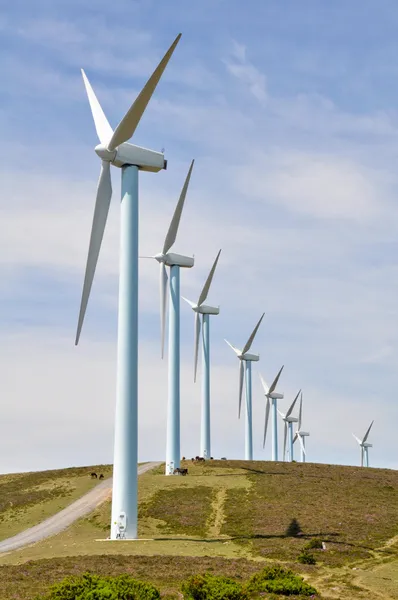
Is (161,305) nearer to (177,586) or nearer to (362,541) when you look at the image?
(362,541)

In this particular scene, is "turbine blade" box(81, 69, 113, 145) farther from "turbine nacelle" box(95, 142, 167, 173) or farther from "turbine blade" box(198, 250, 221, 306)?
"turbine blade" box(198, 250, 221, 306)

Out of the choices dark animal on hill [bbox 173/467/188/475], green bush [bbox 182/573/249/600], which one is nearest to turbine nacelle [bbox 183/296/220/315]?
dark animal on hill [bbox 173/467/188/475]

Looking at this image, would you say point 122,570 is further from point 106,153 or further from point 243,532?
point 106,153

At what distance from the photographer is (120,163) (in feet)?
215

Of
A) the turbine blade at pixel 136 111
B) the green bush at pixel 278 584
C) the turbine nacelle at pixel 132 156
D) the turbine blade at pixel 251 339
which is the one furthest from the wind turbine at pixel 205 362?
the green bush at pixel 278 584

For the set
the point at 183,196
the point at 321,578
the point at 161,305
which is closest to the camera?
the point at 321,578

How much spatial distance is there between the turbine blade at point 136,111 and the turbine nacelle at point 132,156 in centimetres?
70

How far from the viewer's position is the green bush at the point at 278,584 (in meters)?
39.8

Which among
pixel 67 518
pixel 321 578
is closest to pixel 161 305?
pixel 67 518

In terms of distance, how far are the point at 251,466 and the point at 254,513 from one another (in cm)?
3544

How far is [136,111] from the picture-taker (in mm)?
61094

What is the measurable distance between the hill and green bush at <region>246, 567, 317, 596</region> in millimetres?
2141

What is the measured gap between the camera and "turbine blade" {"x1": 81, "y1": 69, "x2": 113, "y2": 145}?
220ft

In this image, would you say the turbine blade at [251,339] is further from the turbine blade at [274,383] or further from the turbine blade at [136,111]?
the turbine blade at [136,111]
